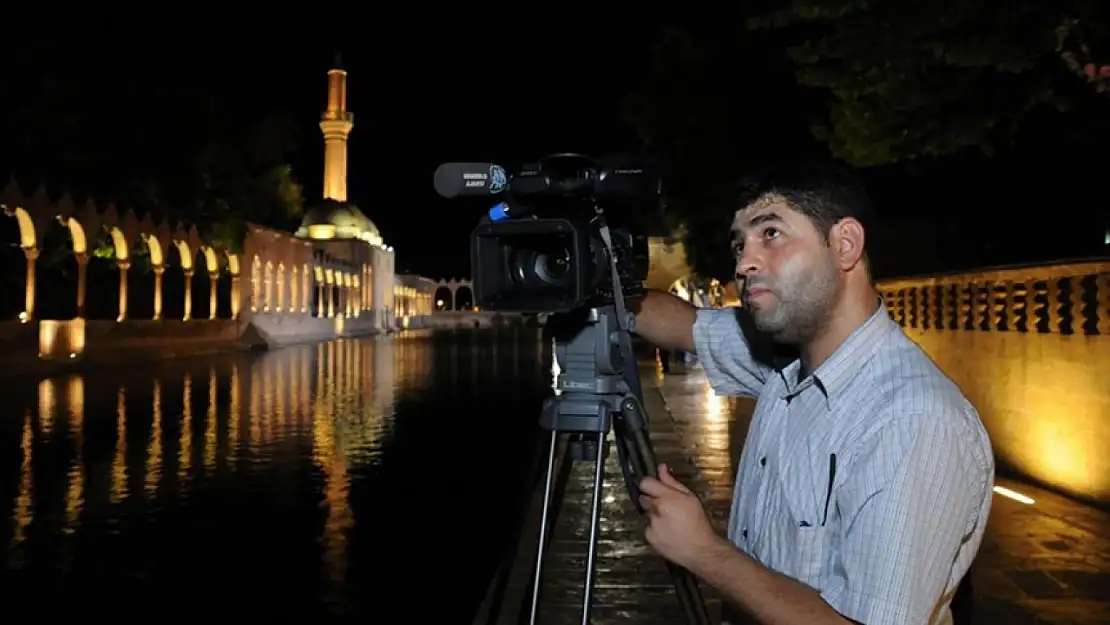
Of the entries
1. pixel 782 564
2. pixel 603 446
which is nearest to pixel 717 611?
pixel 603 446

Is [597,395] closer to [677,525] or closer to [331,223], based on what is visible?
[677,525]

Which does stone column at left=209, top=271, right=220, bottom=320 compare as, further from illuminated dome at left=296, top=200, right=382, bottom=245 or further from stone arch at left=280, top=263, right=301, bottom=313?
illuminated dome at left=296, top=200, right=382, bottom=245

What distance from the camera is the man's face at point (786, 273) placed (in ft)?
5.55

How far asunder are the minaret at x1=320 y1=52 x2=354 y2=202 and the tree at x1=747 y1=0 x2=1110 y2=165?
53.2 m

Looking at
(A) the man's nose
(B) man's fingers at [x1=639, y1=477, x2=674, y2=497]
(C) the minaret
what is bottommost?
(B) man's fingers at [x1=639, y1=477, x2=674, y2=497]

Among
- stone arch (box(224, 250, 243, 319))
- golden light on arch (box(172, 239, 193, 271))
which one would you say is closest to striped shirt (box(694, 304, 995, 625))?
golden light on arch (box(172, 239, 193, 271))

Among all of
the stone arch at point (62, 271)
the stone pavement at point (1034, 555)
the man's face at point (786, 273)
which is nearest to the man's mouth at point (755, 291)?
the man's face at point (786, 273)

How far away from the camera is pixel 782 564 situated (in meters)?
1.68

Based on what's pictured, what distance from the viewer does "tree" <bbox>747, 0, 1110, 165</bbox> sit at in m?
6.41

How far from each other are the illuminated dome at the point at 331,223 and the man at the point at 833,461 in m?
59.5

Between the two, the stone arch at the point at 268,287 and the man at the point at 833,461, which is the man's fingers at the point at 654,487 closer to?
the man at the point at 833,461

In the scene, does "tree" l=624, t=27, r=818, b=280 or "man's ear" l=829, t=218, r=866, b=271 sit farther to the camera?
"tree" l=624, t=27, r=818, b=280

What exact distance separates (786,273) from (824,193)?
156 millimetres

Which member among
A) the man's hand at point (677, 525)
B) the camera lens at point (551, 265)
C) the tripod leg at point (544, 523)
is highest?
the camera lens at point (551, 265)
